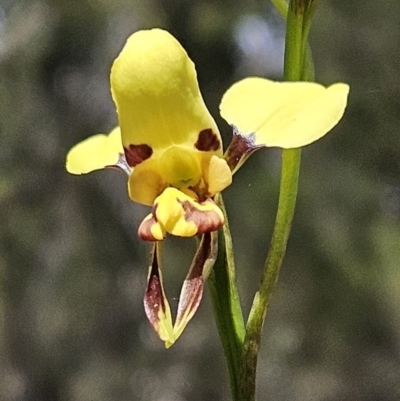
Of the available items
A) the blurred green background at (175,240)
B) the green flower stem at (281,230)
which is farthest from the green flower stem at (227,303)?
the blurred green background at (175,240)

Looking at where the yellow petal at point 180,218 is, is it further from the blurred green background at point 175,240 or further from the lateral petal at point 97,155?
the blurred green background at point 175,240

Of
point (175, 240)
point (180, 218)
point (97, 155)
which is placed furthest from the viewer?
point (175, 240)

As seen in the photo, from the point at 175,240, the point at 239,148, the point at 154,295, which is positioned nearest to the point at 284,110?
the point at 239,148

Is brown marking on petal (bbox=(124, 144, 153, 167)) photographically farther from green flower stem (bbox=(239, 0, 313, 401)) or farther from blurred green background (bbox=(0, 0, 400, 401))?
blurred green background (bbox=(0, 0, 400, 401))

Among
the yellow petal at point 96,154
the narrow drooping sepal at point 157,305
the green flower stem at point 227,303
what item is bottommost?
the green flower stem at point 227,303

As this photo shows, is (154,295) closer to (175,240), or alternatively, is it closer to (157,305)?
(157,305)

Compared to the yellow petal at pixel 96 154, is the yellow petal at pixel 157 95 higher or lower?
higher

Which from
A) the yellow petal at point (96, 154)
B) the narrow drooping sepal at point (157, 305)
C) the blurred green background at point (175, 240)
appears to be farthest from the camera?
the blurred green background at point (175, 240)

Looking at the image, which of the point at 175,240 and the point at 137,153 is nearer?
the point at 137,153
